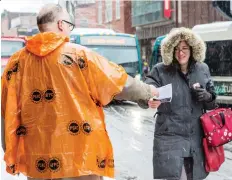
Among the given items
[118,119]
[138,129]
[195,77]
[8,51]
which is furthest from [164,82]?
[8,51]

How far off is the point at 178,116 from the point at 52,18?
1600mm

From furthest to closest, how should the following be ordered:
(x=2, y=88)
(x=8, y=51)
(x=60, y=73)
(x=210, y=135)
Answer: (x=8, y=51), (x=210, y=135), (x=2, y=88), (x=60, y=73)

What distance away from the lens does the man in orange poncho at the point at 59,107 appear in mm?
2775

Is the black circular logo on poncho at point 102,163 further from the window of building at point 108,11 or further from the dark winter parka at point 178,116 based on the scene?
the window of building at point 108,11

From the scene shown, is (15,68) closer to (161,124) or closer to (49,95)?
(49,95)

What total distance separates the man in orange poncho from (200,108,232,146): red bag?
1353mm

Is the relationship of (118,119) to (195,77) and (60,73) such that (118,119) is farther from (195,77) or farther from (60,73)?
(60,73)

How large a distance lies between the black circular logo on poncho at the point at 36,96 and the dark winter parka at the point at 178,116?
154 cm

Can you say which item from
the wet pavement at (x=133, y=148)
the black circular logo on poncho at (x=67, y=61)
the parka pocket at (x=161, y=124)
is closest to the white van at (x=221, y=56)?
the wet pavement at (x=133, y=148)

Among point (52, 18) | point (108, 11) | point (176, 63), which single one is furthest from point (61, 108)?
point (108, 11)

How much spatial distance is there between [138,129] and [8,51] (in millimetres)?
13489

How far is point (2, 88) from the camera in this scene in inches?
119

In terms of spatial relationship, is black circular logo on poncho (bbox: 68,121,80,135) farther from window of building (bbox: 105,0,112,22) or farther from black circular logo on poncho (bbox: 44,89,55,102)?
window of building (bbox: 105,0,112,22)

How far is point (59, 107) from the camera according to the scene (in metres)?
2.79
